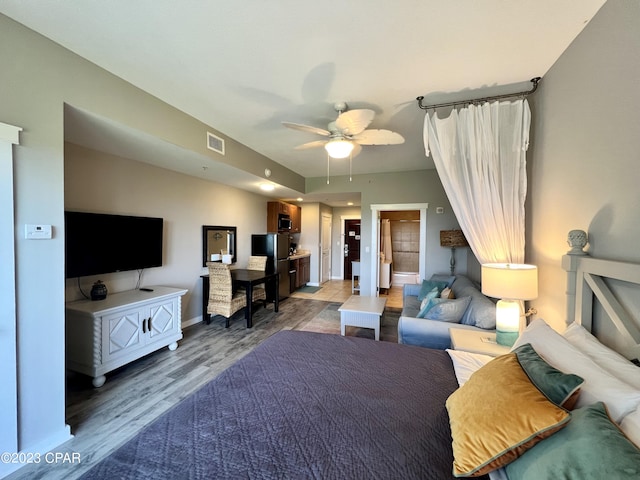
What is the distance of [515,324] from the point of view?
1.89 metres

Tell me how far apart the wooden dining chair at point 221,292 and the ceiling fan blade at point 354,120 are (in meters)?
2.59

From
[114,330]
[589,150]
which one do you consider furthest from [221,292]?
[589,150]

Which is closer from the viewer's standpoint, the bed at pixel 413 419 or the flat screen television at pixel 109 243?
the bed at pixel 413 419

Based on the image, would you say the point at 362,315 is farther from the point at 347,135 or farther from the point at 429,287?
the point at 347,135

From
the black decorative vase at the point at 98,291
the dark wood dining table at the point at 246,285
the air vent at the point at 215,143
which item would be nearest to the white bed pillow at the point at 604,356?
the air vent at the point at 215,143

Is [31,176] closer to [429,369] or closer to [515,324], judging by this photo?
[429,369]

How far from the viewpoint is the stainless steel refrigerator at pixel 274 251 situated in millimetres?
5395

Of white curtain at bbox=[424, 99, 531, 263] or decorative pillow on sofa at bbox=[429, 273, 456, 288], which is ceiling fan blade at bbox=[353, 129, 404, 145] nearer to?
white curtain at bbox=[424, 99, 531, 263]

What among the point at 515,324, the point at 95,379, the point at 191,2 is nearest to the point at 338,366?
the point at 515,324

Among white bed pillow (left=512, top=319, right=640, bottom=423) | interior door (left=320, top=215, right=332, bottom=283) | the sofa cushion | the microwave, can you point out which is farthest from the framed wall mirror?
white bed pillow (left=512, top=319, right=640, bottom=423)

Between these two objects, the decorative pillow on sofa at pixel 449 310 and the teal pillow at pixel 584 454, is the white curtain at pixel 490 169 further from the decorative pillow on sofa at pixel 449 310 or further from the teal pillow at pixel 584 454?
the teal pillow at pixel 584 454

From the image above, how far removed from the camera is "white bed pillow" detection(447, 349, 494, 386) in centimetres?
145

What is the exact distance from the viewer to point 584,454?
664 mm

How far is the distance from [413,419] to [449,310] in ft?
5.34
